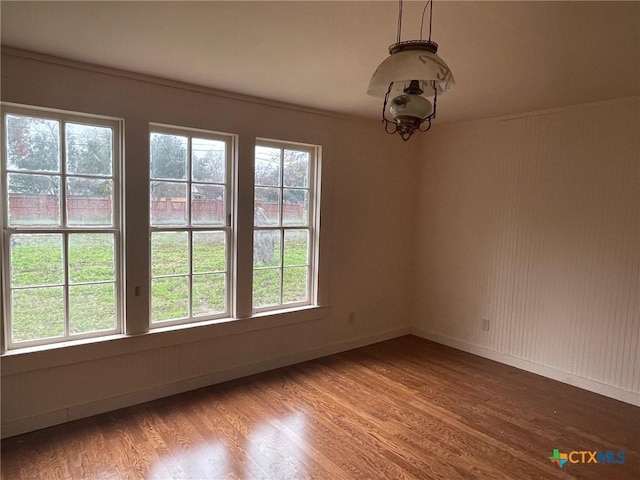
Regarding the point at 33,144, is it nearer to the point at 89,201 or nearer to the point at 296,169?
the point at 89,201

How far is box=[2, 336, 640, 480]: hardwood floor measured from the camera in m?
2.32

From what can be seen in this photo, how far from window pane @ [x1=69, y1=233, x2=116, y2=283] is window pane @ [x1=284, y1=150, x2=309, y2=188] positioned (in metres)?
1.59

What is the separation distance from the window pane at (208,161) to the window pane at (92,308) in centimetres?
106

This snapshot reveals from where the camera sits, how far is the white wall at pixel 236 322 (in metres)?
2.62

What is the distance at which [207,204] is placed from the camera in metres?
3.36

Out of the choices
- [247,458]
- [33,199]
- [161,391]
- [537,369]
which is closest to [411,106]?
[247,458]

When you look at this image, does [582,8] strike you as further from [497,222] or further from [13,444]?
[13,444]

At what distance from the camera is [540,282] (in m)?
3.75

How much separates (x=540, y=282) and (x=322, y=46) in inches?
112

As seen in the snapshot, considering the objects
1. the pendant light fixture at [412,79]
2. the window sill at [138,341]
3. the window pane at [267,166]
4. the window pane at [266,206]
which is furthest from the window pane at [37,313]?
the pendant light fixture at [412,79]

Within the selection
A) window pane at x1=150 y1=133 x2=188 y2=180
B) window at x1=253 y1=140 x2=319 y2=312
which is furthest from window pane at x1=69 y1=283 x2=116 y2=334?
window at x1=253 y1=140 x2=319 y2=312

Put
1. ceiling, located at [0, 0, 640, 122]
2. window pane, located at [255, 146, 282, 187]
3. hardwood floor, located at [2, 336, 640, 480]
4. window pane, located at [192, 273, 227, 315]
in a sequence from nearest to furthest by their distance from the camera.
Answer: ceiling, located at [0, 0, 640, 122], hardwood floor, located at [2, 336, 640, 480], window pane, located at [192, 273, 227, 315], window pane, located at [255, 146, 282, 187]

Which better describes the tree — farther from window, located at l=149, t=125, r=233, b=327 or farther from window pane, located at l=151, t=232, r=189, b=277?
window pane, located at l=151, t=232, r=189, b=277

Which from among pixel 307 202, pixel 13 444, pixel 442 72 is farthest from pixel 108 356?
pixel 442 72
